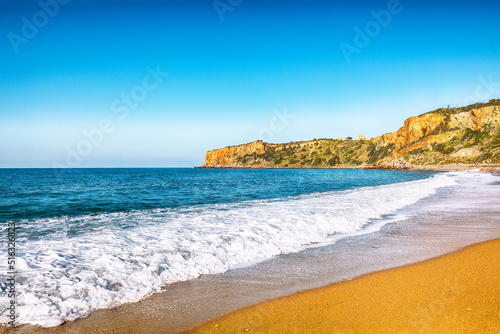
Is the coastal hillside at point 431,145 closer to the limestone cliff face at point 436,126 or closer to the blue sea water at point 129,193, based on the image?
the limestone cliff face at point 436,126

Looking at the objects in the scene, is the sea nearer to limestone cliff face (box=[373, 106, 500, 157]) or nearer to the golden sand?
the golden sand

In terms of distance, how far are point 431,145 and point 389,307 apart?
118 metres

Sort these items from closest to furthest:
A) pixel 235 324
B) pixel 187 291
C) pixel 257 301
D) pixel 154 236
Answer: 1. pixel 235 324
2. pixel 257 301
3. pixel 187 291
4. pixel 154 236

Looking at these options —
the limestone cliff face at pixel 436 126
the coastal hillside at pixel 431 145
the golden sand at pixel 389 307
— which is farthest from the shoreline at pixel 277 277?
the limestone cliff face at pixel 436 126

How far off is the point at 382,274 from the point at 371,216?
24.5 ft

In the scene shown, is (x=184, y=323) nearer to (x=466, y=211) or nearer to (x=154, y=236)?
(x=154, y=236)

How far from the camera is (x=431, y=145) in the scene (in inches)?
4151

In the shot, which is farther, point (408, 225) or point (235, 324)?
point (408, 225)

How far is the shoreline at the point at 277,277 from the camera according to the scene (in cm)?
402

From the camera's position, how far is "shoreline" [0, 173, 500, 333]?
4016 mm

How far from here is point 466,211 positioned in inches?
535

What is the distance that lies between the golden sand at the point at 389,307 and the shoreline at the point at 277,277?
33cm

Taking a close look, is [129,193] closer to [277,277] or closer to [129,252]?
[129,252]

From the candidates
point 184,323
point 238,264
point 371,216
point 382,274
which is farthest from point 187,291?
point 371,216
